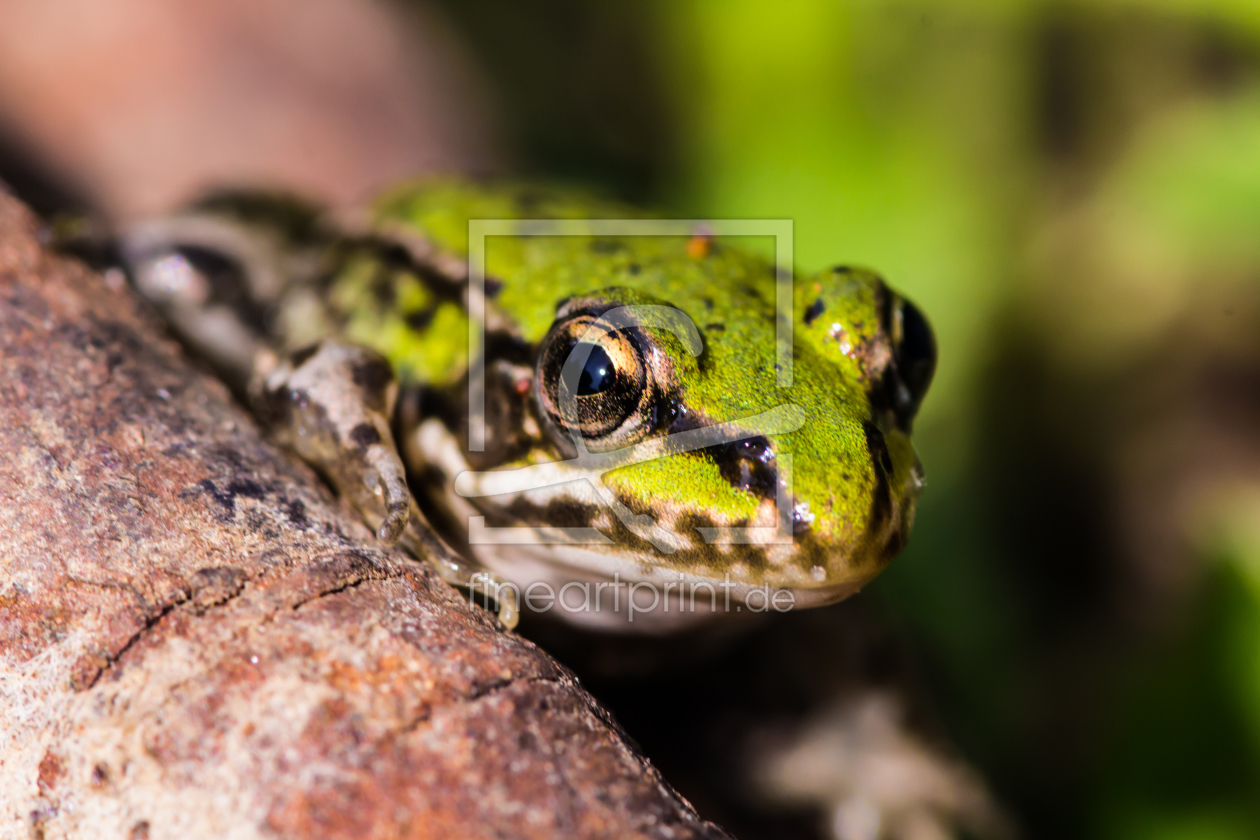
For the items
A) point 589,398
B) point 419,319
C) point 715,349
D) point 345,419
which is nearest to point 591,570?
point 589,398

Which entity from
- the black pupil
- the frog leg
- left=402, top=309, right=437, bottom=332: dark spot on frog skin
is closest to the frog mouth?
the black pupil

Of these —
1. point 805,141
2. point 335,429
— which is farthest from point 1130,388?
point 335,429

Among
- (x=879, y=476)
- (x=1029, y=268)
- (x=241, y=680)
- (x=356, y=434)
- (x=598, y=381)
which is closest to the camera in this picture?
(x=241, y=680)

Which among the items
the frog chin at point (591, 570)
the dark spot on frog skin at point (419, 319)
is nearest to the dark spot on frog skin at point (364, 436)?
the frog chin at point (591, 570)

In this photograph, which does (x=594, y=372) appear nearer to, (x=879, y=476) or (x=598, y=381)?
(x=598, y=381)

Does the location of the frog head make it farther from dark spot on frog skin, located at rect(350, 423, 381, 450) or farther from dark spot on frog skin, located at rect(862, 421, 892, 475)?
dark spot on frog skin, located at rect(350, 423, 381, 450)

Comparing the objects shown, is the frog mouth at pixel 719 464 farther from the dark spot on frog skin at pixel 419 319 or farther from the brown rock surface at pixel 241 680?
the dark spot on frog skin at pixel 419 319
